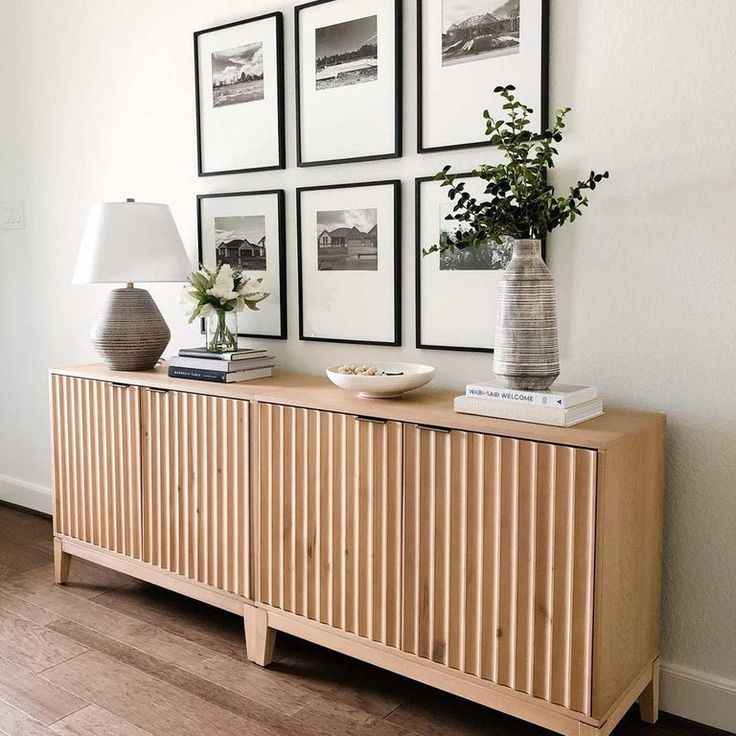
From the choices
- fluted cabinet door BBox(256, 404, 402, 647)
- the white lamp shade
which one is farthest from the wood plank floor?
the white lamp shade

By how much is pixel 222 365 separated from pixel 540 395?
1020 mm

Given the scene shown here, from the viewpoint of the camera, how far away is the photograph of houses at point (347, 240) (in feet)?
7.87

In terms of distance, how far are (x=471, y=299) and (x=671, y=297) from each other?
1.74ft

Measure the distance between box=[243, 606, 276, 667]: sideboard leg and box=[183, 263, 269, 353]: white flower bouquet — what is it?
78cm

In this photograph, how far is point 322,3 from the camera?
2.42 m

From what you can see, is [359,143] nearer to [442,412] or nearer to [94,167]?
[442,412]

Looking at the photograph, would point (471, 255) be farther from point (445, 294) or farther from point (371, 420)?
point (371, 420)

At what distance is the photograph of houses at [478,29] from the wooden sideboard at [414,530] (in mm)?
904

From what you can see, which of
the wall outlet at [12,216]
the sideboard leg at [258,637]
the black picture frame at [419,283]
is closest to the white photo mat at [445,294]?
the black picture frame at [419,283]

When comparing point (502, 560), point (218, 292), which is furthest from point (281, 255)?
point (502, 560)

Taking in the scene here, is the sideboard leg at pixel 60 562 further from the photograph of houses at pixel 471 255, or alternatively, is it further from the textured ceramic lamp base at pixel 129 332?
the photograph of houses at pixel 471 255

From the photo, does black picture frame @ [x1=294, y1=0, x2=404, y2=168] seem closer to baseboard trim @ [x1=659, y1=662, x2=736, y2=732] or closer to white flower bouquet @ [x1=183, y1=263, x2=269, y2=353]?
white flower bouquet @ [x1=183, y1=263, x2=269, y2=353]

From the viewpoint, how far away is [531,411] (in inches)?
69.8

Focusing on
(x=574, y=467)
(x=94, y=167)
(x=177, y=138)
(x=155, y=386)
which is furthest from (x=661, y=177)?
(x=94, y=167)
